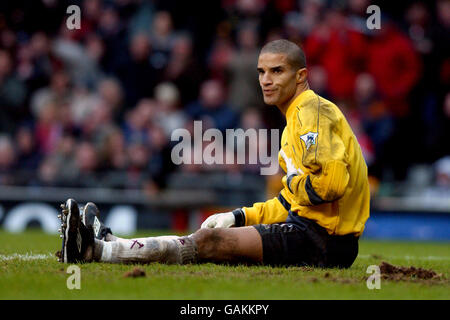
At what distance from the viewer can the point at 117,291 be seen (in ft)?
14.8

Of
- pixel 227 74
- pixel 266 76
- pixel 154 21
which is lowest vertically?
pixel 266 76

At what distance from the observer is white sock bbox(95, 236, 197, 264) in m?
5.65

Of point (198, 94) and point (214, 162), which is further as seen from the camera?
point (198, 94)

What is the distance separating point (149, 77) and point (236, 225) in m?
10.0

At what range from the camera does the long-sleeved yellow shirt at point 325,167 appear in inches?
210

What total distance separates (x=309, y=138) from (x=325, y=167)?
0.24 meters

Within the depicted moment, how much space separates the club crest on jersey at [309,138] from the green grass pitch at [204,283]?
2.99 feet

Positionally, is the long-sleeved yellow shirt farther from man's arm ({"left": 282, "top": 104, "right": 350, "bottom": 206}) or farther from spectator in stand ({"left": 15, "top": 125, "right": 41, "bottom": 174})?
spectator in stand ({"left": 15, "top": 125, "right": 41, "bottom": 174})

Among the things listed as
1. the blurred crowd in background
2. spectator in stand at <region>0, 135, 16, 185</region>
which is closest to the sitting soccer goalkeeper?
the blurred crowd in background

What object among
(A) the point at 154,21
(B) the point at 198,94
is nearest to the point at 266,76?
(B) the point at 198,94

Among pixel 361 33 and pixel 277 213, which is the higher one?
pixel 361 33
